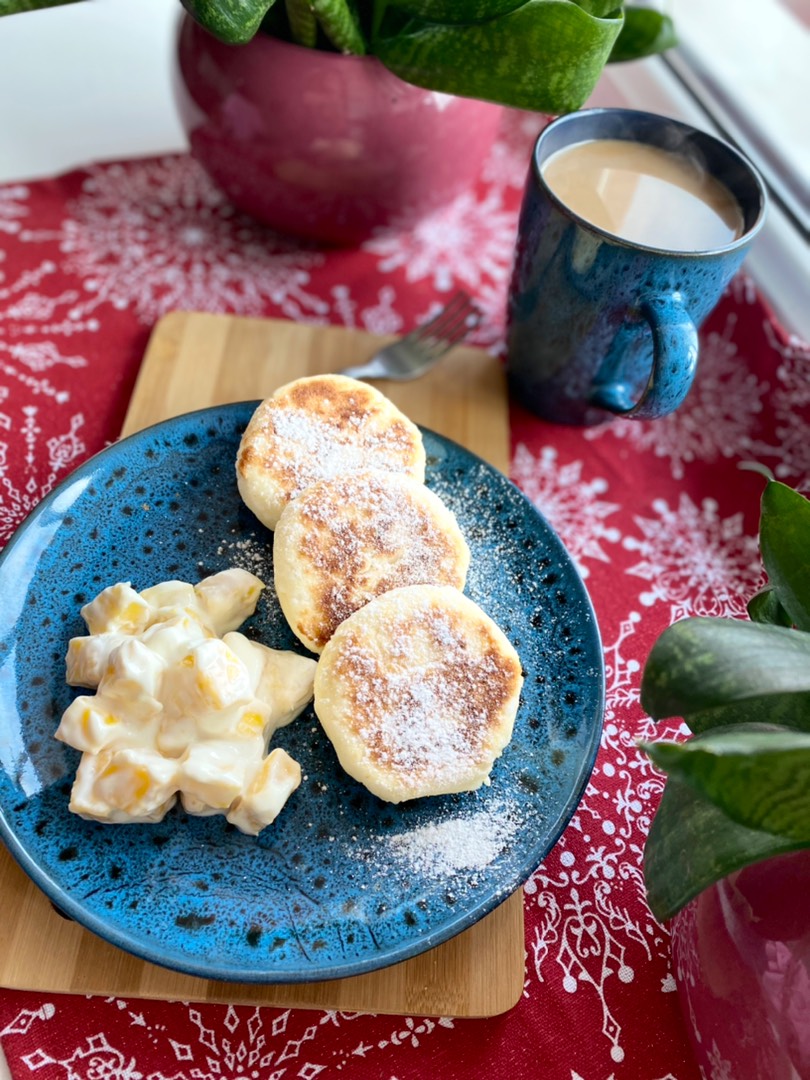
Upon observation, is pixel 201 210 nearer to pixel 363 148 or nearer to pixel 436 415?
pixel 363 148

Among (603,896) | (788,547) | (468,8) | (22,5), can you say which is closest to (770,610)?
(788,547)

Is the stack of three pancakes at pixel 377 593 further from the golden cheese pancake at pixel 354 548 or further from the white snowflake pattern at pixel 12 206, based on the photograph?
the white snowflake pattern at pixel 12 206

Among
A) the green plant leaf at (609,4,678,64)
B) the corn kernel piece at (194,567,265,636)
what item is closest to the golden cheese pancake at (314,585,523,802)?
the corn kernel piece at (194,567,265,636)

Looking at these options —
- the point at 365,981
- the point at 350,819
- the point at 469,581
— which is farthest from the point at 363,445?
the point at 365,981

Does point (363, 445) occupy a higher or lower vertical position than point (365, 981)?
higher

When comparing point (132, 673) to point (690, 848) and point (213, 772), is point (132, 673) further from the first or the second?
point (690, 848)

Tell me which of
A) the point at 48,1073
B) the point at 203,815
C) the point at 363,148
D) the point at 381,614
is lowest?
the point at 48,1073
